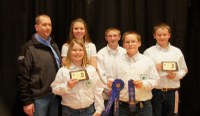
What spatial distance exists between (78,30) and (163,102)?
1.39m

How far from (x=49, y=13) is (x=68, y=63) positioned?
1309mm

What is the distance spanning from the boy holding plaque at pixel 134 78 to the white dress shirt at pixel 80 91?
0.28m

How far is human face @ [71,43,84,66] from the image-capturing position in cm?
288

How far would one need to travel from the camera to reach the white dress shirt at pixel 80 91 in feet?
9.21

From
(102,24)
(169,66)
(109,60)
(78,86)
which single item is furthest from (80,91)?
(102,24)

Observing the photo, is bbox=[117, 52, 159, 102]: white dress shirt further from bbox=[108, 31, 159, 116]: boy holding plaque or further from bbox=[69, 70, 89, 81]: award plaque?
bbox=[69, 70, 89, 81]: award plaque

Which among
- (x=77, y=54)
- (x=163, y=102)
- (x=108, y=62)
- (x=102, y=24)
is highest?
(x=102, y=24)

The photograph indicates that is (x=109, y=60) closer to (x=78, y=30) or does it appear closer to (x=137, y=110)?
(x=78, y=30)

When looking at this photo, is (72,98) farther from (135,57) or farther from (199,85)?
(199,85)

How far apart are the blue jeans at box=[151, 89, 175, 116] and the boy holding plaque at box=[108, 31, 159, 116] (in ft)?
1.54

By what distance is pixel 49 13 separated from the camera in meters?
3.95

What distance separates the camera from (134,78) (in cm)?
296

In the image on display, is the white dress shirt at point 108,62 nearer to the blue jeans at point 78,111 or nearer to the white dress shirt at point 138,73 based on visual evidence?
the white dress shirt at point 138,73

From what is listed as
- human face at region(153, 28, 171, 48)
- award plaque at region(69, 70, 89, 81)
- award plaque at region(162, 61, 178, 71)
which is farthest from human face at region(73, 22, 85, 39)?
award plaque at region(162, 61, 178, 71)
